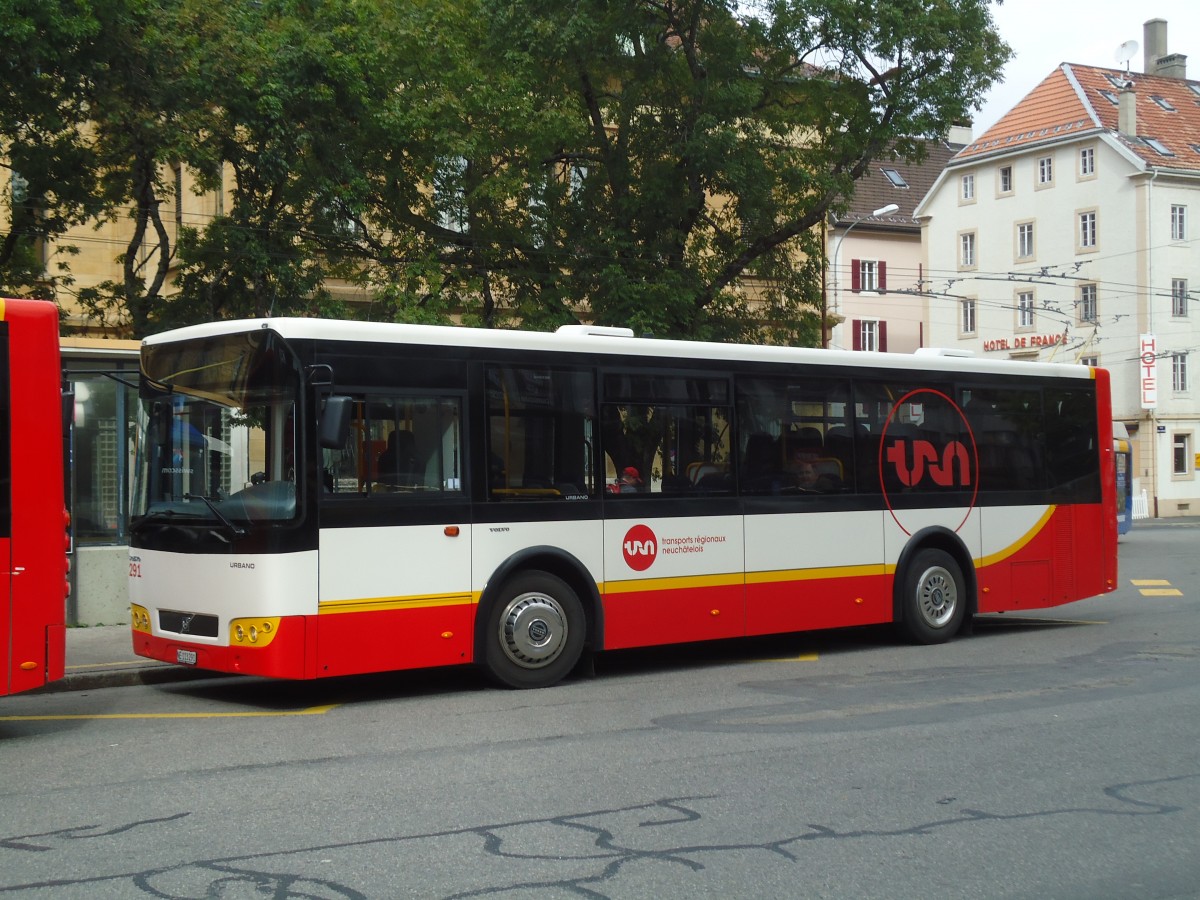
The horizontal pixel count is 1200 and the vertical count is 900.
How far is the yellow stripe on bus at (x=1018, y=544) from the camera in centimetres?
1460

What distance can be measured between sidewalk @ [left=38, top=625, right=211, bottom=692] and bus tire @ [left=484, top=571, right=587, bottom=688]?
120 inches

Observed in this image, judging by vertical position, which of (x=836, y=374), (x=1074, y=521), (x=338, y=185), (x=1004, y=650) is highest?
(x=338, y=185)

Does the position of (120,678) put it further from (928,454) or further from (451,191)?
Result: (451,191)

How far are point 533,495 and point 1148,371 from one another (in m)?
50.6

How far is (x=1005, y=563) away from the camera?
14773mm

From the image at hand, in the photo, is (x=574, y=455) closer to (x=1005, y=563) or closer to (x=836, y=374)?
(x=836, y=374)

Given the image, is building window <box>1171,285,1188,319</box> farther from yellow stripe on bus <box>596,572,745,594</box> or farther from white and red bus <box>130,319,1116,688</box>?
yellow stripe on bus <box>596,572,745,594</box>

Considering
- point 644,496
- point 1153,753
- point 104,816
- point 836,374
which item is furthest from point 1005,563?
point 104,816

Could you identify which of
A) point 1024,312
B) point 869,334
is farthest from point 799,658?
point 869,334

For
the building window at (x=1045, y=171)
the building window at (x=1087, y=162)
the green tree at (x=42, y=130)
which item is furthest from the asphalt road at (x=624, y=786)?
the building window at (x=1045, y=171)

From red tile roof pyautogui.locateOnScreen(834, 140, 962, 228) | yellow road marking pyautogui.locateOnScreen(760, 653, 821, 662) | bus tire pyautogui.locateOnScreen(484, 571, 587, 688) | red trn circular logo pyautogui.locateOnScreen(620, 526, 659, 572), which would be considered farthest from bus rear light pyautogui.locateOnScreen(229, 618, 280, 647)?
red tile roof pyautogui.locateOnScreen(834, 140, 962, 228)

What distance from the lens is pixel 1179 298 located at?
57094 mm

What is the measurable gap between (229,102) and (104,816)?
13.4m

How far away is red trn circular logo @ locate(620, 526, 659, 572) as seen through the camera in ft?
37.8
